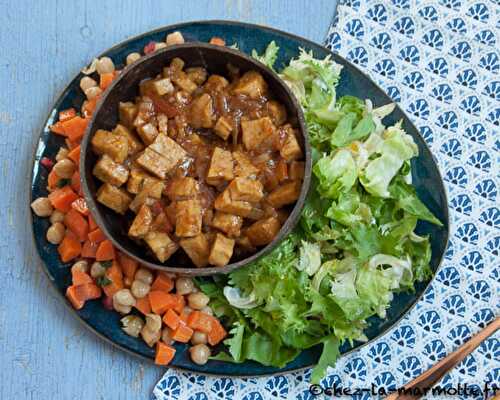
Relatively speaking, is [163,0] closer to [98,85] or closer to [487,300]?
[98,85]

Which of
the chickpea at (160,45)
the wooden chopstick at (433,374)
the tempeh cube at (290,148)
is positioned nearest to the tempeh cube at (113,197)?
the tempeh cube at (290,148)

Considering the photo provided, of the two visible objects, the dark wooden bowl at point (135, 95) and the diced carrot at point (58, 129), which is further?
the diced carrot at point (58, 129)

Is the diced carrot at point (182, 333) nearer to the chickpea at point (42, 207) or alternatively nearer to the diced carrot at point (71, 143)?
the chickpea at point (42, 207)

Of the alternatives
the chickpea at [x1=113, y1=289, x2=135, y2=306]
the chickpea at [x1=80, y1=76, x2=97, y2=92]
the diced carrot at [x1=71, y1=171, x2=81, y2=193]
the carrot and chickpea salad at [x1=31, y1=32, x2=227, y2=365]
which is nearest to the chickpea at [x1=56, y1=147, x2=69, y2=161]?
the carrot and chickpea salad at [x1=31, y1=32, x2=227, y2=365]

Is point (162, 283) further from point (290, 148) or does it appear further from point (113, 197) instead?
point (290, 148)

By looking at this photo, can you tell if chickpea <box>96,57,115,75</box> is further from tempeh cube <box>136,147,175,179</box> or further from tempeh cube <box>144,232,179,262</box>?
tempeh cube <box>144,232,179,262</box>

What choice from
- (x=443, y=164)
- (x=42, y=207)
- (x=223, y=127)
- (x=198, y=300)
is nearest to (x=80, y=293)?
(x=42, y=207)
